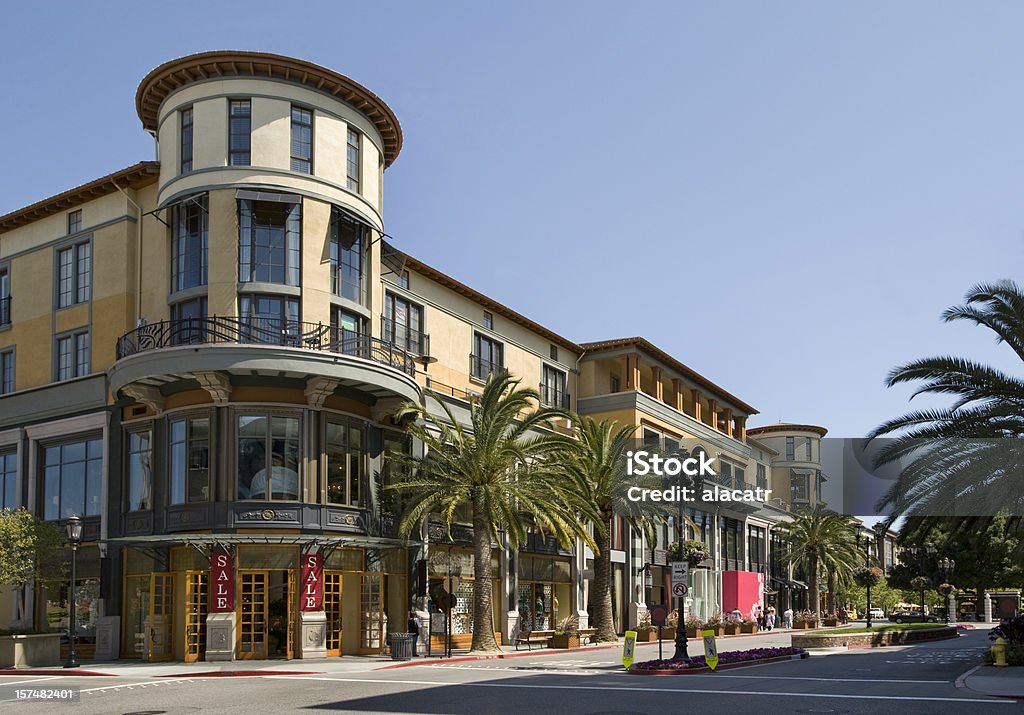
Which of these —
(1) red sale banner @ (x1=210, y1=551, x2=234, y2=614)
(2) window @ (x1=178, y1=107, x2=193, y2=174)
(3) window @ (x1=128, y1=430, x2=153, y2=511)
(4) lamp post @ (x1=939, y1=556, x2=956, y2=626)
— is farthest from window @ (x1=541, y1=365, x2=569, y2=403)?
(4) lamp post @ (x1=939, y1=556, x2=956, y2=626)

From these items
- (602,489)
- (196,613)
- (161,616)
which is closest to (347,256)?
(196,613)

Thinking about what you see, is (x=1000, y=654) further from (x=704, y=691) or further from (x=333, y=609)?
(x=333, y=609)

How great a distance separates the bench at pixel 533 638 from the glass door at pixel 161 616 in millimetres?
15913

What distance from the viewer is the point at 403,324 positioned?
4922cm

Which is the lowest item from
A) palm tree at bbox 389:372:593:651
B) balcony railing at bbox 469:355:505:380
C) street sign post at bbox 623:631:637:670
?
street sign post at bbox 623:631:637:670

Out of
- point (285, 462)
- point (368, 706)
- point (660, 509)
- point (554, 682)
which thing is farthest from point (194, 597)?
point (660, 509)

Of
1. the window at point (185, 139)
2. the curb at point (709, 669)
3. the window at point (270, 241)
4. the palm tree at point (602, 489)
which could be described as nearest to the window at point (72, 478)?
the window at point (270, 241)

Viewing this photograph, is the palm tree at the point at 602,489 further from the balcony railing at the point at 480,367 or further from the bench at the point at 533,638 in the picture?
the balcony railing at the point at 480,367

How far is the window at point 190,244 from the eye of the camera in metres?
40.2

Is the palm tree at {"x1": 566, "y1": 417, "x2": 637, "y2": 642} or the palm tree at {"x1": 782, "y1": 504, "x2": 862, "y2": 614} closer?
the palm tree at {"x1": 566, "y1": 417, "x2": 637, "y2": 642}

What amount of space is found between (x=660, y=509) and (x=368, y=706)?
33.7 m

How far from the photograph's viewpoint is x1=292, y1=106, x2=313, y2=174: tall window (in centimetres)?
4097

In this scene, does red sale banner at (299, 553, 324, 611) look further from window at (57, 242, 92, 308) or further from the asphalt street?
window at (57, 242, 92, 308)

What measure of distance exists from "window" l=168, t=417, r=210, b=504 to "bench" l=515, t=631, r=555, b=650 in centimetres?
1710
